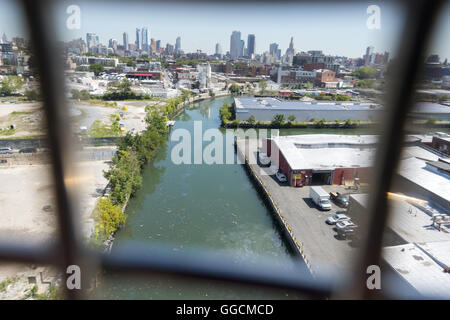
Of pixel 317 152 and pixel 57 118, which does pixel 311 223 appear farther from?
pixel 57 118

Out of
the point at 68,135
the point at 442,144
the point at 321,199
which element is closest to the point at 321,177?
the point at 321,199

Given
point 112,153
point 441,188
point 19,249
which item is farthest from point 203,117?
point 19,249

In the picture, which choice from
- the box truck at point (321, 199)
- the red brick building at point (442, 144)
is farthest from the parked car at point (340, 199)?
the red brick building at point (442, 144)

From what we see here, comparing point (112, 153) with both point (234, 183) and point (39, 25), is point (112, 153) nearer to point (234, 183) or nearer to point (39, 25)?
point (234, 183)

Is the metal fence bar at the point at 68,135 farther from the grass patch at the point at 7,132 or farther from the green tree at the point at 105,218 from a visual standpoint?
the grass patch at the point at 7,132

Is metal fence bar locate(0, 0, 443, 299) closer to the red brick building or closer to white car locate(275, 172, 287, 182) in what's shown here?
white car locate(275, 172, 287, 182)
